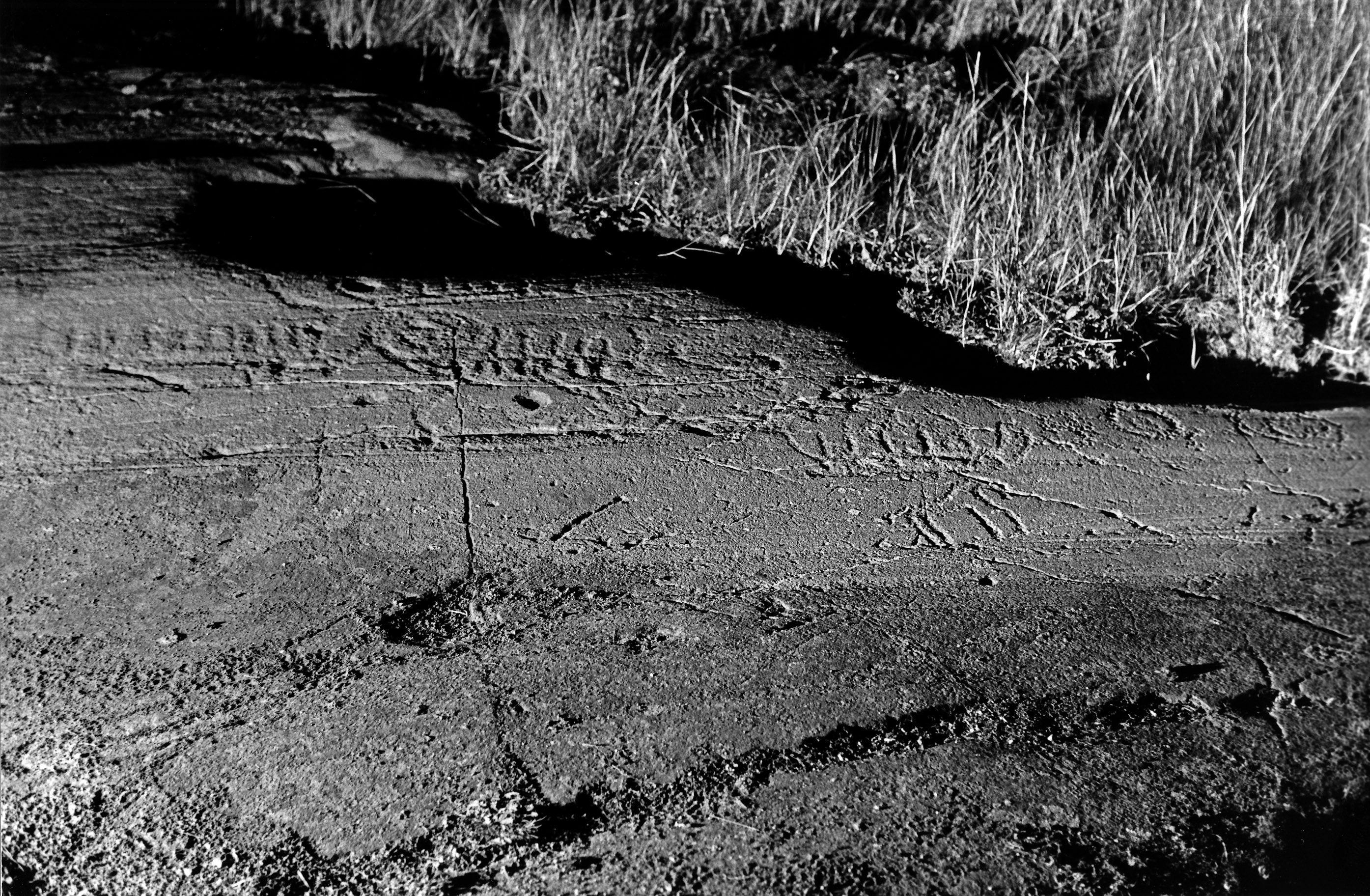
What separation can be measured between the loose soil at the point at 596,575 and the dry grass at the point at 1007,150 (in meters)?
0.23

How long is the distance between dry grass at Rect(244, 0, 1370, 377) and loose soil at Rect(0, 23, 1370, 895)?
23 centimetres

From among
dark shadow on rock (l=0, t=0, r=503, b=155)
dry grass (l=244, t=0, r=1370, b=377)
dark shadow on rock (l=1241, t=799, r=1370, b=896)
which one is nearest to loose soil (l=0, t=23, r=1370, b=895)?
dark shadow on rock (l=1241, t=799, r=1370, b=896)

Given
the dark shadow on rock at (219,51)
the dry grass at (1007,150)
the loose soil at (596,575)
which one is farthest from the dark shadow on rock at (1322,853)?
the dark shadow on rock at (219,51)

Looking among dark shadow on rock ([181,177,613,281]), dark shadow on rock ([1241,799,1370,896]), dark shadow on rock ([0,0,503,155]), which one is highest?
dark shadow on rock ([0,0,503,155])

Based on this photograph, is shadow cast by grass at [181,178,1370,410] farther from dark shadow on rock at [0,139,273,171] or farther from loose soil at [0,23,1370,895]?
dark shadow on rock at [0,139,273,171]

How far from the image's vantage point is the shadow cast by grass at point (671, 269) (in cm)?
340

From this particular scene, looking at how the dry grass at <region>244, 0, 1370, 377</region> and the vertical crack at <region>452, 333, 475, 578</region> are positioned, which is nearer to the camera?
the vertical crack at <region>452, 333, 475, 578</region>

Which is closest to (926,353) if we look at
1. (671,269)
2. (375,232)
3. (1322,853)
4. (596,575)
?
(671,269)

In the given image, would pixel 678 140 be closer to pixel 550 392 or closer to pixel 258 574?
pixel 550 392

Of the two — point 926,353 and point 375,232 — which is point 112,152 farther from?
point 926,353

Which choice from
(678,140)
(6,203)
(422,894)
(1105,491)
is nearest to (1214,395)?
(1105,491)

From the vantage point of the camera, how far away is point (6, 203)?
363 centimetres

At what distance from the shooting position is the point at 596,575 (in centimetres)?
266

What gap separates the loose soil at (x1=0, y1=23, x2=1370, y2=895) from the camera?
2076 mm
